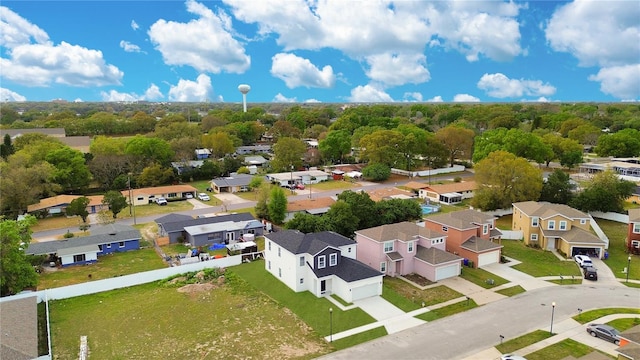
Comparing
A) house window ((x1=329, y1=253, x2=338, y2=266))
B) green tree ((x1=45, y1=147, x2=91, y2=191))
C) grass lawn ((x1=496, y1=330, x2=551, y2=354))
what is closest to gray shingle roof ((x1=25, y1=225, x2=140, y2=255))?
house window ((x1=329, y1=253, x2=338, y2=266))

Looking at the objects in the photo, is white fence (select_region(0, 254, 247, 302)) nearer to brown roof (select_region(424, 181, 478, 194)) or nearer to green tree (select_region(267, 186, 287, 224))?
green tree (select_region(267, 186, 287, 224))

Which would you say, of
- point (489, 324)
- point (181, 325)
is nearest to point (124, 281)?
point (181, 325)

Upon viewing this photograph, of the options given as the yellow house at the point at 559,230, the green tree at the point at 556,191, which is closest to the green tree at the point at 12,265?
the yellow house at the point at 559,230

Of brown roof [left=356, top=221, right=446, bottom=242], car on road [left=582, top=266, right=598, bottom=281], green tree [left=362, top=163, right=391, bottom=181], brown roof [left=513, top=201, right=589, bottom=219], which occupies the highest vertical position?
green tree [left=362, top=163, right=391, bottom=181]

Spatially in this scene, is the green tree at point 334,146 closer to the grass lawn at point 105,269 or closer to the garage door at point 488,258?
the grass lawn at point 105,269

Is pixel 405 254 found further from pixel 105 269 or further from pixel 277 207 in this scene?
pixel 105 269
